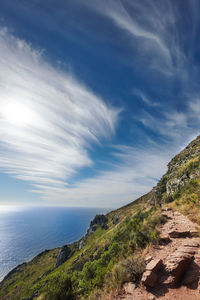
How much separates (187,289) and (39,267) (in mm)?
142053

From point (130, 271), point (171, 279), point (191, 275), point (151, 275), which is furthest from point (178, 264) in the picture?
point (130, 271)

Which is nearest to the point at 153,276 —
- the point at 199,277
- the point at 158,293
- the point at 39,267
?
the point at 158,293

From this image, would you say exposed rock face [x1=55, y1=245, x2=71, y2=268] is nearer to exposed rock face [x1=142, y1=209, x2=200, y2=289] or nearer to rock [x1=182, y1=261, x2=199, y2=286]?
exposed rock face [x1=142, y1=209, x2=200, y2=289]

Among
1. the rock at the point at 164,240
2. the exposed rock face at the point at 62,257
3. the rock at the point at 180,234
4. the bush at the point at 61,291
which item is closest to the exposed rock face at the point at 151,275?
the rock at the point at 164,240

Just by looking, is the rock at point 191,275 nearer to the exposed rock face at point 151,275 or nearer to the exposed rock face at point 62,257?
the exposed rock face at point 151,275

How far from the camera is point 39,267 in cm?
10644

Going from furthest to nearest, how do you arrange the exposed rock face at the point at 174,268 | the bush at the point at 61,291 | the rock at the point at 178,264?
1. the bush at the point at 61,291
2. the rock at the point at 178,264
3. the exposed rock face at the point at 174,268

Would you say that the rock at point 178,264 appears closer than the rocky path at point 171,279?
No

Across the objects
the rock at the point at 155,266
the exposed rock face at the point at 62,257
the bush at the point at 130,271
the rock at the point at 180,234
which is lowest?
the exposed rock face at the point at 62,257

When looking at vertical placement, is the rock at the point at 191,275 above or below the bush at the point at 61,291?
above

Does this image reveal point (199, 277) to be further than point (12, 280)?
No

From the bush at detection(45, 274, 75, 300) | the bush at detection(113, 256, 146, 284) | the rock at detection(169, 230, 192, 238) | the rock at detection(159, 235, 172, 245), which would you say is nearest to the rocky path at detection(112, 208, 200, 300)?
the bush at detection(113, 256, 146, 284)

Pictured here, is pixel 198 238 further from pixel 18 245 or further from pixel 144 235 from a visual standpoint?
pixel 18 245

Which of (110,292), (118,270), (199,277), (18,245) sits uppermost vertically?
(199,277)
